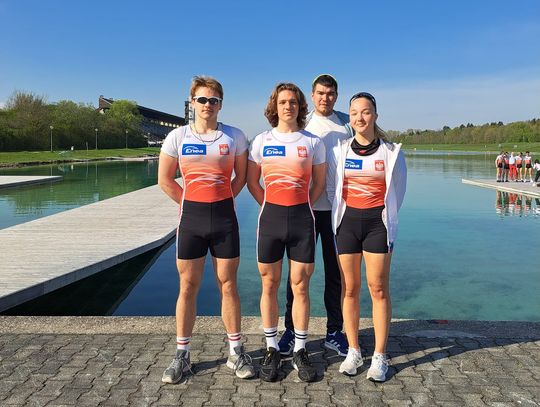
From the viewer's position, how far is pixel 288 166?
3346 millimetres

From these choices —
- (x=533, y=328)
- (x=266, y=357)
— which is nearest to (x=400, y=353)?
(x=266, y=357)

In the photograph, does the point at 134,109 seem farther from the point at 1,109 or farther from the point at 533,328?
the point at 533,328

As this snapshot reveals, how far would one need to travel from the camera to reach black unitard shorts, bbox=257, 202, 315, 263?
3354 millimetres

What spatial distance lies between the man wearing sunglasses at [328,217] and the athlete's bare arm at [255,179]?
0.49 meters

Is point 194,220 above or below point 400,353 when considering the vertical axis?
above

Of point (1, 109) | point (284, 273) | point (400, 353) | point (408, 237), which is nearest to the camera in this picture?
point (400, 353)

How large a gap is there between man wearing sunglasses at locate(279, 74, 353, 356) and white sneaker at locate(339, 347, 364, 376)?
0.25 m

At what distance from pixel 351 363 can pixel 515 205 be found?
14485 millimetres

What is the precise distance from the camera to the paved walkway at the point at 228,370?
9.94 feet

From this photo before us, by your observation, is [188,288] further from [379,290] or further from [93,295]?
[93,295]

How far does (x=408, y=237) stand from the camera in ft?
34.3

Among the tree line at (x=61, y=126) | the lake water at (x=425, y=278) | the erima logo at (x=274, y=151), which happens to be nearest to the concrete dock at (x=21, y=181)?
the lake water at (x=425, y=278)

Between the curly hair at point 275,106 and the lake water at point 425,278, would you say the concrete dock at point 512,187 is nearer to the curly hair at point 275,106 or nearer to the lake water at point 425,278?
the lake water at point 425,278

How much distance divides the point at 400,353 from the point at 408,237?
23.1ft
